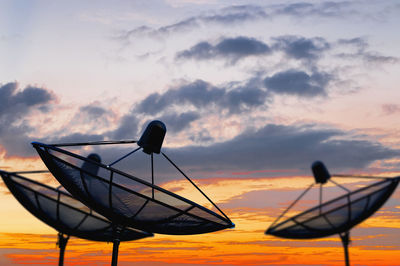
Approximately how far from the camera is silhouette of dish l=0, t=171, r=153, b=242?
33.6 metres

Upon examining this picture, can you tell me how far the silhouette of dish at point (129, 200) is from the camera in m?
26.2

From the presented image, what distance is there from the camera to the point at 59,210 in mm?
37000

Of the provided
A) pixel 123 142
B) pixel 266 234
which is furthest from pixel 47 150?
pixel 266 234

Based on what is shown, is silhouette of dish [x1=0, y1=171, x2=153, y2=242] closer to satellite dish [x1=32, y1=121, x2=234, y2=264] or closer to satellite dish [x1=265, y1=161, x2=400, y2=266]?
satellite dish [x1=32, y1=121, x2=234, y2=264]

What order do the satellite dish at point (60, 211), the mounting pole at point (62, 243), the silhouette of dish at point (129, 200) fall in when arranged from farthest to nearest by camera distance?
the mounting pole at point (62, 243)
the satellite dish at point (60, 211)
the silhouette of dish at point (129, 200)

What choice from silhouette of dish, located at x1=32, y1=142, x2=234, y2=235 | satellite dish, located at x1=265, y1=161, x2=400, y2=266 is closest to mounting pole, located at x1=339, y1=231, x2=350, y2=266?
satellite dish, located at x1=265, y1=161, x2=400, y2=266

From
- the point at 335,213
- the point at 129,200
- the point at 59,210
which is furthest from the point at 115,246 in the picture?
the point at 335,213

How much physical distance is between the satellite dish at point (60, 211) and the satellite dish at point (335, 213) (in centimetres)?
1195

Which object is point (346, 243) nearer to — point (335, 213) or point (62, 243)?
point (335, 213)

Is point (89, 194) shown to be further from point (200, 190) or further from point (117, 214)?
point (200, 190)

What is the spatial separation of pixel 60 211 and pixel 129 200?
11.0m

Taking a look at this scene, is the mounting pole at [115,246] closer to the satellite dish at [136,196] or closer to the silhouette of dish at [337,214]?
the satellite dish at [136,196]

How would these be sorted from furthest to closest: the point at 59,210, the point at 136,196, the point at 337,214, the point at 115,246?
the point at 59,210 < the point at 337,214 < the point at 115,246 < the point at 136,196

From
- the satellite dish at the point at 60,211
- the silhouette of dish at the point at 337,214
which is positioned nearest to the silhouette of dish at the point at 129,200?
the satellite dish at the point at 60,211
